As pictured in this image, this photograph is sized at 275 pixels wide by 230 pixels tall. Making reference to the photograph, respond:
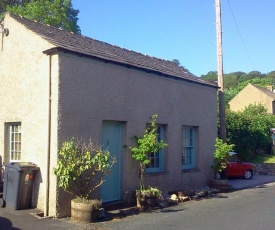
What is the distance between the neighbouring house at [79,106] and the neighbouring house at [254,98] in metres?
43.1

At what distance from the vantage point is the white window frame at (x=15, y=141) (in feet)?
37.6

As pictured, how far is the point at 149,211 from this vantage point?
10906 mm

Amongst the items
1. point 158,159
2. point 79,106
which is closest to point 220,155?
point 158,159

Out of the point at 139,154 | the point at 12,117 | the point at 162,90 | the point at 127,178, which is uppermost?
the point at 162,90

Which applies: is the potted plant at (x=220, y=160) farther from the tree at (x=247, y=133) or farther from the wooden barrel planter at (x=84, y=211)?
the tree at (x=247, y=133)

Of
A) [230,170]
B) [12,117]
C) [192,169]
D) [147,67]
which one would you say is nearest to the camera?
[12,117]

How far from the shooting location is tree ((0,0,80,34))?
80.0 ft

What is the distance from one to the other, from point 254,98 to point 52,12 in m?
38.4

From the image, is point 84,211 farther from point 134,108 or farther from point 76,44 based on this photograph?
point 76,44

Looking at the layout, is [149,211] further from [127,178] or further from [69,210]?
[69,210]

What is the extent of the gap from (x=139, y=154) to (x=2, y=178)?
3996mm

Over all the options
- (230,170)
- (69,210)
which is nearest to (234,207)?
(69,210)

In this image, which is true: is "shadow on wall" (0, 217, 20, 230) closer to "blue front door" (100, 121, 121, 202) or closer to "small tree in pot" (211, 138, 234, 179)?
"blue front door" (100, 121, 121, 202)

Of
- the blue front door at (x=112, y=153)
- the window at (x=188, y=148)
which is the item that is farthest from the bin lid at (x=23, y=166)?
the window at (x=188, y=148)
